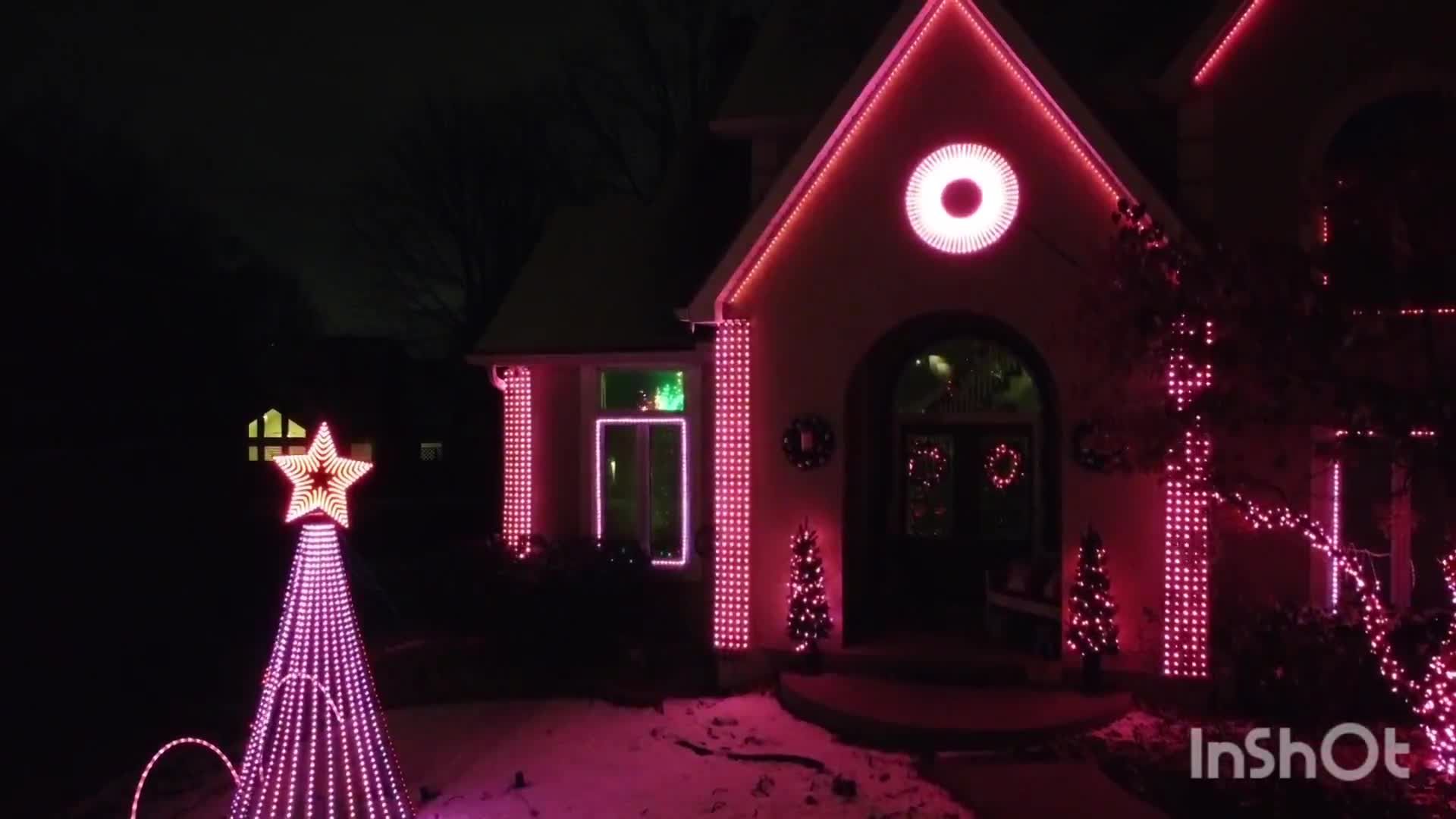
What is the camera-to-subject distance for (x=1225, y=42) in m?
9.67

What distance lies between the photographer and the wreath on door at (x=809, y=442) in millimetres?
9992

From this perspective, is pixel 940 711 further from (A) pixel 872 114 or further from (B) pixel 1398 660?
(A) pixel 872 114

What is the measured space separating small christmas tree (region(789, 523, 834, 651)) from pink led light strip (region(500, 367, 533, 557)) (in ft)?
11.5

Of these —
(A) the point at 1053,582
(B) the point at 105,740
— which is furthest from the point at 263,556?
(A) the point at 1053,582

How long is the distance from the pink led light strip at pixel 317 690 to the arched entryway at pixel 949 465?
5.67 metres

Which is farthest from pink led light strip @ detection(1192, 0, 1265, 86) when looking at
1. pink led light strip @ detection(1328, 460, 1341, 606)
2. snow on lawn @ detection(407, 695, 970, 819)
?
snow on lawn @ detection(407, 695, 970, 819)

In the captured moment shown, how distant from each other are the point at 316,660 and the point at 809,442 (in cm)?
469

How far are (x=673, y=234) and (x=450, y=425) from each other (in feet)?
80.5

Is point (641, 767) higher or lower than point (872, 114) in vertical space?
lower

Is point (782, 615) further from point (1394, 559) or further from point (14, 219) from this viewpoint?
point (14, 219)

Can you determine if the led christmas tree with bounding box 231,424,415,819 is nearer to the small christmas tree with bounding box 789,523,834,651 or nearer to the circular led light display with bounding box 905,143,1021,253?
the small christmas tree with bounding box 789,523,834,651

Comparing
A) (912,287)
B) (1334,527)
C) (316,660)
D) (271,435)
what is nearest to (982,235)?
(912,287)

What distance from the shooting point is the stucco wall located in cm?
937

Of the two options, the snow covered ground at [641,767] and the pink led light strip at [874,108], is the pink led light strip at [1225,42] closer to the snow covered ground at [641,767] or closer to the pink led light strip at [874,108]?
the pink led light strip at [874,108]
